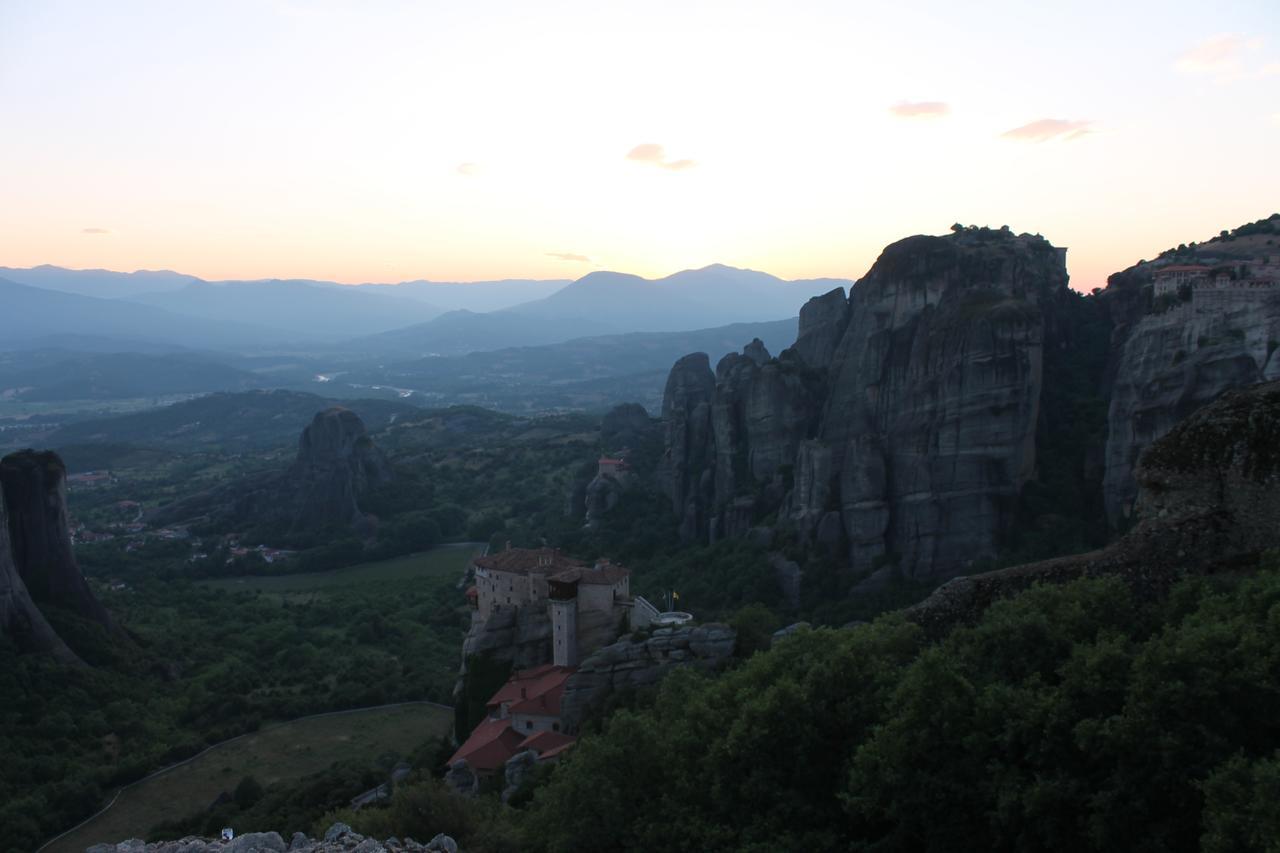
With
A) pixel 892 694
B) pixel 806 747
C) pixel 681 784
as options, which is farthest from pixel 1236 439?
pixel 681 784

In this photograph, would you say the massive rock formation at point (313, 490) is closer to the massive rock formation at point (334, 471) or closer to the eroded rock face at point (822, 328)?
the massive rock formation at point (334, 471)

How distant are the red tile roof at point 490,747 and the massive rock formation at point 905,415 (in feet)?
58.0

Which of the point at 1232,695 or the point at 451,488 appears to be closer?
the point at 1232,695

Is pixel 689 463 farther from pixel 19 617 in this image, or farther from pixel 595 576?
pixel 19 617

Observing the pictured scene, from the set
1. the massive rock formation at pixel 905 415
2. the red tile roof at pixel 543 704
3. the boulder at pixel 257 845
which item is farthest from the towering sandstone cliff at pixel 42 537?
the boulder at pixel 257 845

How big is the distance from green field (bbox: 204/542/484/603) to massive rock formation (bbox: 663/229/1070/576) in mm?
20658

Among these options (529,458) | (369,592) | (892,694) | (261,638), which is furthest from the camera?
(529,458)

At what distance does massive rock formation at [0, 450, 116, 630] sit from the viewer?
44312mm

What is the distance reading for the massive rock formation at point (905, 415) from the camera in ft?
127

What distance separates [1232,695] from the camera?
1052cm

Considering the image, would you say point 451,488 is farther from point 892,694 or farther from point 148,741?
point 892,694

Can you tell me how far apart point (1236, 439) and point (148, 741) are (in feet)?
123

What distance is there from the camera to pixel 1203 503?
15211mm

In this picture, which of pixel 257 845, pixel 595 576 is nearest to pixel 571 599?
pixel 595 576
